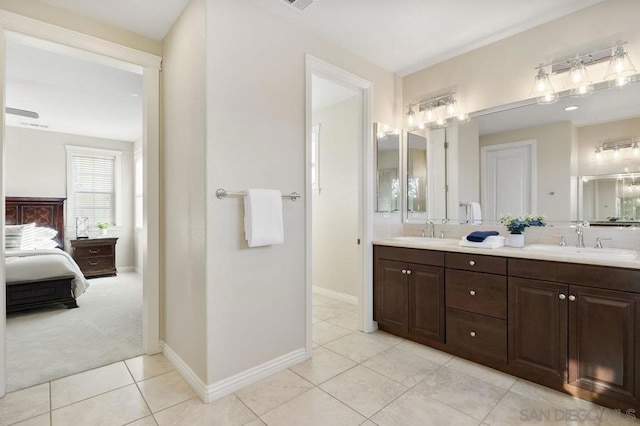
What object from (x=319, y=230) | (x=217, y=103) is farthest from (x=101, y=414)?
(x=319, y=230)

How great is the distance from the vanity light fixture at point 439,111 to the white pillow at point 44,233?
571 centimetres

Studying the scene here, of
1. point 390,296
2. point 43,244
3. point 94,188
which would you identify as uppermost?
point 94,188

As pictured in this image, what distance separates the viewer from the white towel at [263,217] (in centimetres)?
206

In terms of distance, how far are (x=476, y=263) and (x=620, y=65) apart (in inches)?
64.0

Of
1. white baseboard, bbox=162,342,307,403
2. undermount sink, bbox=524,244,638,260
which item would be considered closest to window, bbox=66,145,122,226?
white baseboard, bbox=162,342,307,403

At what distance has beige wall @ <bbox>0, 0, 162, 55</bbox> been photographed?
6.78ft

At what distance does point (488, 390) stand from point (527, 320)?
52 cm

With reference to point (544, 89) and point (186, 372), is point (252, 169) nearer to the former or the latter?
point (186, 372)

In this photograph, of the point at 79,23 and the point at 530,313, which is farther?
the point at 79,23

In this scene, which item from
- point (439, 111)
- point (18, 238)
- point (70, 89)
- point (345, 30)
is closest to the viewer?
point (345, 30)

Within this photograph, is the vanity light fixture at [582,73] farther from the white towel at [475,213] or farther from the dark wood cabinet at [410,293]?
the dark wood cabinet at [410,293]

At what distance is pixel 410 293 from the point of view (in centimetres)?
276

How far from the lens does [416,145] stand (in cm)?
331

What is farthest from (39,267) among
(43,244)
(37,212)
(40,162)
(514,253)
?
(514,253)
